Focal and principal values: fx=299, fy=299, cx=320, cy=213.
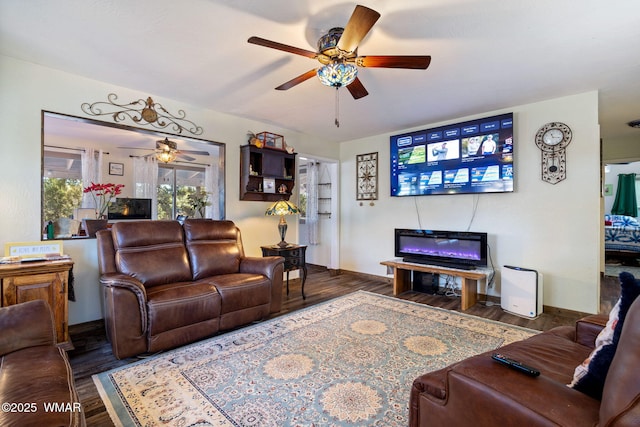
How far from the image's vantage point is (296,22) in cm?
202

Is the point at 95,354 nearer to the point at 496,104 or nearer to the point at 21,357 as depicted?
the point at 21,357

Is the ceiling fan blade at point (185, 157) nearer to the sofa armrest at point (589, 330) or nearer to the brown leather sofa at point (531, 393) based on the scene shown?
the brown leather sofa at point (531, 393)

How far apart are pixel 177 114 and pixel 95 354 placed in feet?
8.56

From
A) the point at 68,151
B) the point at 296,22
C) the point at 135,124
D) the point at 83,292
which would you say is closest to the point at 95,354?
the point at 83,292

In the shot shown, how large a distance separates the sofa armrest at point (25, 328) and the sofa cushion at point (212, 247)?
1.54 m

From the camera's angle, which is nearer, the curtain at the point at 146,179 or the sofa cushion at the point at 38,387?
the sofa cushion at the point at 38,387

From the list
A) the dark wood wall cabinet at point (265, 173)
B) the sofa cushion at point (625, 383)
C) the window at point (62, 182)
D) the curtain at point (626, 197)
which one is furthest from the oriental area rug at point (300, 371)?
the curtain at point (626, 197)

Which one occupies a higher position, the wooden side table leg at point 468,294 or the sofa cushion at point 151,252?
the sofa cushion at point 151,252

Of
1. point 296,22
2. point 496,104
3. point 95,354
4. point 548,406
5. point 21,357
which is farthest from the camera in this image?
point 496,104

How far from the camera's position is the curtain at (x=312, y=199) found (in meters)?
6.08

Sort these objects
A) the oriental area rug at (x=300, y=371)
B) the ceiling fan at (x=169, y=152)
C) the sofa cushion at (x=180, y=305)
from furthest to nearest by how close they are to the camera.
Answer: the ceiling fan at (x=169, y=152), the sofa cushion at (x=180, y=305), the oriental area rug at (x=300, y=371)

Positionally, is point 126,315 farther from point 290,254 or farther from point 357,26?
point 357,26

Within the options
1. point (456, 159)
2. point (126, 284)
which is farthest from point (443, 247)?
point (126, 284)

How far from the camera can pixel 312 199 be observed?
6.10 m
